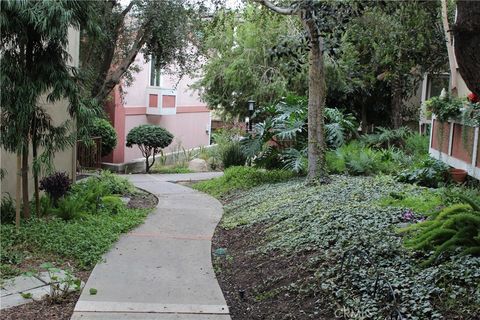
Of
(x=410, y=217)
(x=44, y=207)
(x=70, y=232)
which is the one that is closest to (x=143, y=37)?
(x=44, y=207)

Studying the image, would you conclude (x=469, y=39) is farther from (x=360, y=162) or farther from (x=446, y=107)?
(x=360, y=162)

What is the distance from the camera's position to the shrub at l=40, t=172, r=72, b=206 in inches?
284

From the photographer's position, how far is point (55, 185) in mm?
7242

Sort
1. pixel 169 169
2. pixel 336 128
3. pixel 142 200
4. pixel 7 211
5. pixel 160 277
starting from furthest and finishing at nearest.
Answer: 1. pixel 169 169
2. pixel 336 128
3. pixel 142 200
4. pixel 7 211
5. pixel 160 277

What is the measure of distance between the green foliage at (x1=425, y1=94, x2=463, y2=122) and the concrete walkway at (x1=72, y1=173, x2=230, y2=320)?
4.34 metres

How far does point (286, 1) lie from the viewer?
37.4 ft

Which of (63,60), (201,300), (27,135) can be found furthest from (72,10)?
(201,300)

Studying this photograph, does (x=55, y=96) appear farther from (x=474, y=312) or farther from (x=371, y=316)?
(x=474, y=312)

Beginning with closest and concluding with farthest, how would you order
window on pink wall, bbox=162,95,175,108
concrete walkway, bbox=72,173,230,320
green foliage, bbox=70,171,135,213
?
concrete walkway, bbox=72,173,230,320, green foliage, bbox=70,171,135,213, window on pink wall, bbox=162,95,175,108

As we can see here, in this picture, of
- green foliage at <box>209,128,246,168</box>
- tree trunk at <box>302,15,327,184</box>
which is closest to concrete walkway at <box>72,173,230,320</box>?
tree trunk at <box>302,15,327,184</box>

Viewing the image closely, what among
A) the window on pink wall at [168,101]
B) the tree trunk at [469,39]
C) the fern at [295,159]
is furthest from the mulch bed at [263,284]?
the window on pink wall at [168,101]

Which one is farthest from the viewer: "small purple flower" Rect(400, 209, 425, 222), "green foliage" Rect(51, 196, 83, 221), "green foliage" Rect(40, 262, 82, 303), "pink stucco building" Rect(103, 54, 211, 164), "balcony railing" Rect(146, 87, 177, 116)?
"balcony railing" Rect(146, 87, 177, 116)

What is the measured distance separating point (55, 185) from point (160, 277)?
2982 millimetres

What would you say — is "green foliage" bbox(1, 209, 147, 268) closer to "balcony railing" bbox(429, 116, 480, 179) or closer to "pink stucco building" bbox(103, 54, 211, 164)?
"balcony railing" bbox(429, 116, 480, 179)
